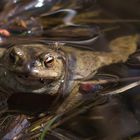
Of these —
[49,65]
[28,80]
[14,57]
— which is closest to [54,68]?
[49,65]

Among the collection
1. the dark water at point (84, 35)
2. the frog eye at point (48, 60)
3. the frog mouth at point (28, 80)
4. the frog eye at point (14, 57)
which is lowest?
the dark water at point (84, 35)

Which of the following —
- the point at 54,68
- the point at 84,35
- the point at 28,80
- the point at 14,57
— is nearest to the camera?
the point at 14,57

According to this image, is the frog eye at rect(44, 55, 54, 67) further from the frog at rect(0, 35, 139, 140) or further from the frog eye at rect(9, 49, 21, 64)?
the frog eye at rect(9, 49, 21, 64)

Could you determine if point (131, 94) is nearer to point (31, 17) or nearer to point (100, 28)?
point (100, 28)

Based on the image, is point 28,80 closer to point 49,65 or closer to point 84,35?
point 49,65

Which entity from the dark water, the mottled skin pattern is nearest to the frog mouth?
the mottled skin pattern

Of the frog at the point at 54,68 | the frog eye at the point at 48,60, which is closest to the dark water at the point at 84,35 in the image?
the frog at the point at 54,68

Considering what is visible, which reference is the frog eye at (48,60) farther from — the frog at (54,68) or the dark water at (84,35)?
the dark water at (84,35)
